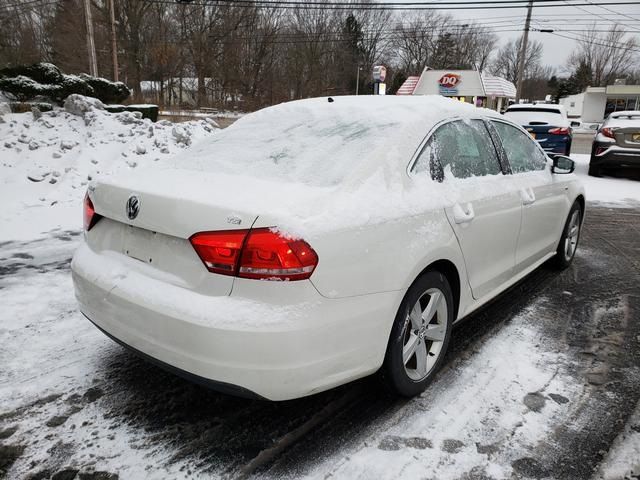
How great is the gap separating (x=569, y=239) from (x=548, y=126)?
8.73 meters

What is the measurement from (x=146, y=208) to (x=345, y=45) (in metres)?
57.0

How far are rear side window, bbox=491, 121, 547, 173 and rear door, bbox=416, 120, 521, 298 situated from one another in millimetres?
278

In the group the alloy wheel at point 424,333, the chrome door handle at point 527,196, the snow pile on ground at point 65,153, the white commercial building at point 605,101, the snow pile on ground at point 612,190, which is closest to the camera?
the alloy wheel at point 424,333

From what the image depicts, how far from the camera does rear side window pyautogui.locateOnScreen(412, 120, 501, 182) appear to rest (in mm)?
2768

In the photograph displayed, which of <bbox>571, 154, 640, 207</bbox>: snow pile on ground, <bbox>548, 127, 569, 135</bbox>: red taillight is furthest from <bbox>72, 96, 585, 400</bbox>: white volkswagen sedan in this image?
<bbox>548, 127, 569, 135</bbox>: red taillight

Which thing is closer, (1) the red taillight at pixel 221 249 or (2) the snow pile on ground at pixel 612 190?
(1) the red taillight at pixel 221 249

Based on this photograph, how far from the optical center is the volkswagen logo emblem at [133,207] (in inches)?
92.5

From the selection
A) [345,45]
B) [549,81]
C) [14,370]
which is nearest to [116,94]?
[14,370]

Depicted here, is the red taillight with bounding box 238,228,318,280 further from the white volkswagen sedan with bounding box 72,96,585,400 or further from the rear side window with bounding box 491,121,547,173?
the rear side window with bounding box 491,121,547,173

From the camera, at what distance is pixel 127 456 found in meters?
2.21

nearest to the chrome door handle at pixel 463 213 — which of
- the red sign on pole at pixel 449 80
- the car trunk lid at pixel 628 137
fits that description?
the car trunk lid at pixel 628 137

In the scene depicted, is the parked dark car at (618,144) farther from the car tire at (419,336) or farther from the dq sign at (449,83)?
the dq sign at (449,83)

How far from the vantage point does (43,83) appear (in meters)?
11.6

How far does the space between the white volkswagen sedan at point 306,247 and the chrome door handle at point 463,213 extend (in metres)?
0.01
